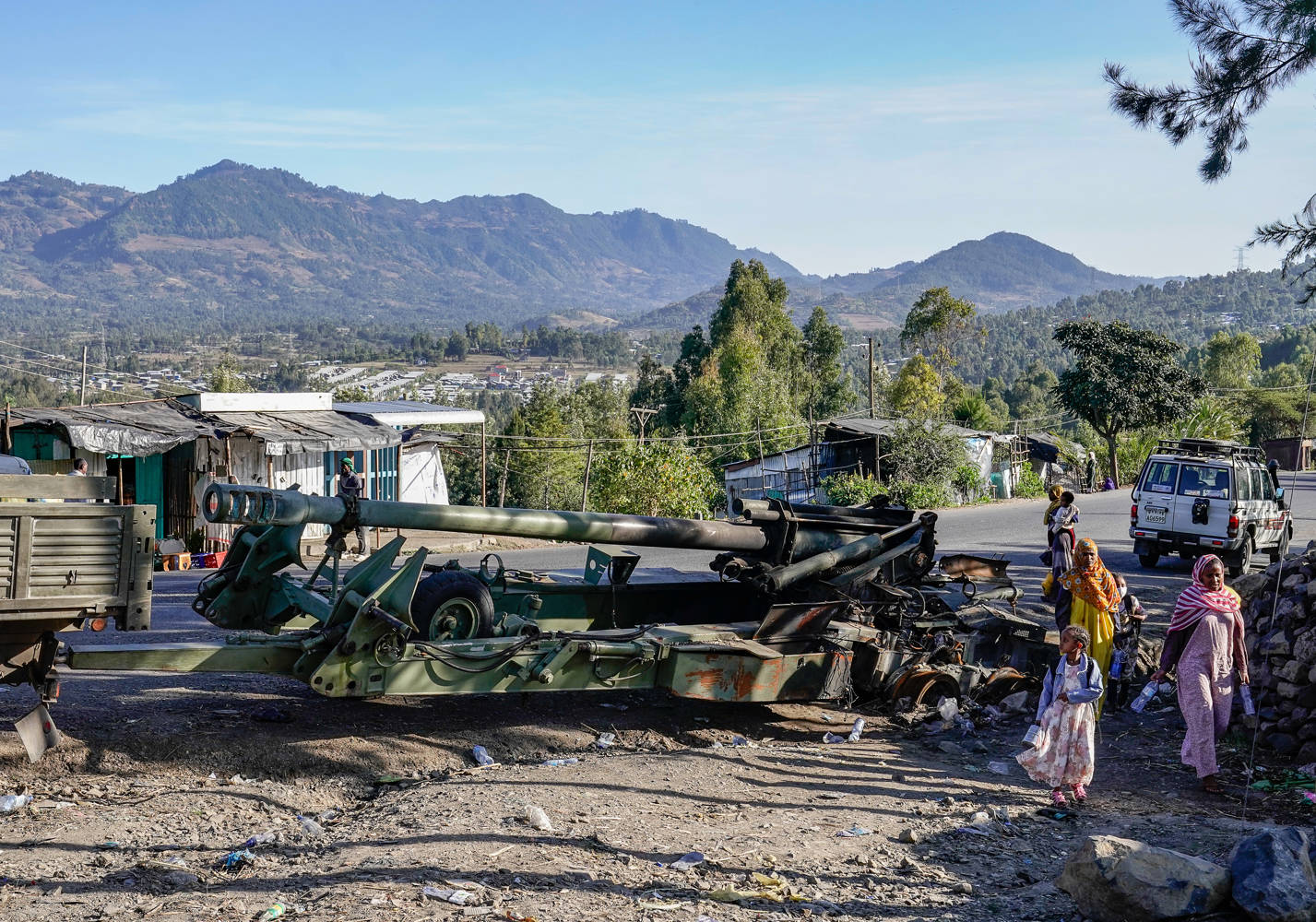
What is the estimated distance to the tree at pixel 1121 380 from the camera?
3609 cm

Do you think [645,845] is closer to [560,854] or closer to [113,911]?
[560,854]

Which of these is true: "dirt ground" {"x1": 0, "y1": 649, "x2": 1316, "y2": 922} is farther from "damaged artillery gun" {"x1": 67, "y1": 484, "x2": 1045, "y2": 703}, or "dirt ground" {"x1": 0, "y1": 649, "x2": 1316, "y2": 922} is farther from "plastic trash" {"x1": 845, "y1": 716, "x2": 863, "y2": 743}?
"damaged artillery gun" {"x1": 67, "y1": 484, "x2": 1045, "y2": 703}

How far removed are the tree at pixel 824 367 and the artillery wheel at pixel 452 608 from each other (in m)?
52.5

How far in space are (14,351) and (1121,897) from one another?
166061mm

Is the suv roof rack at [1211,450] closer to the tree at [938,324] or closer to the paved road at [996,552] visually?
the paved road at [996,552]

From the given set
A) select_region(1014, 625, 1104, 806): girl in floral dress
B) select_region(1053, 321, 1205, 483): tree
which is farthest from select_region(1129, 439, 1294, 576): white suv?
select_region(1053, 321, 1205, 483): tree

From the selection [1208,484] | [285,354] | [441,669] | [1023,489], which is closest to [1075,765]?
[441,669]

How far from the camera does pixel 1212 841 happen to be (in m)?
6.32

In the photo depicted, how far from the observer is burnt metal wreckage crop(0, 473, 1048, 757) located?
283 inches

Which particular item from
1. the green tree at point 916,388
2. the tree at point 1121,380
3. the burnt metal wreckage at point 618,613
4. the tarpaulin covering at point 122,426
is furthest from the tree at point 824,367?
the burnt metal wreckage at point 618,613

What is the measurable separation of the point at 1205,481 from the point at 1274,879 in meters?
13.6

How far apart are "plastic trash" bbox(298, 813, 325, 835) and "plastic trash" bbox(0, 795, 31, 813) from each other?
1.49 m

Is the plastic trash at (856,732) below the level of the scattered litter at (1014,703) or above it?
below

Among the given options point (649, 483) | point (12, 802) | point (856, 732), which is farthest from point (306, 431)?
point (12, 802)
